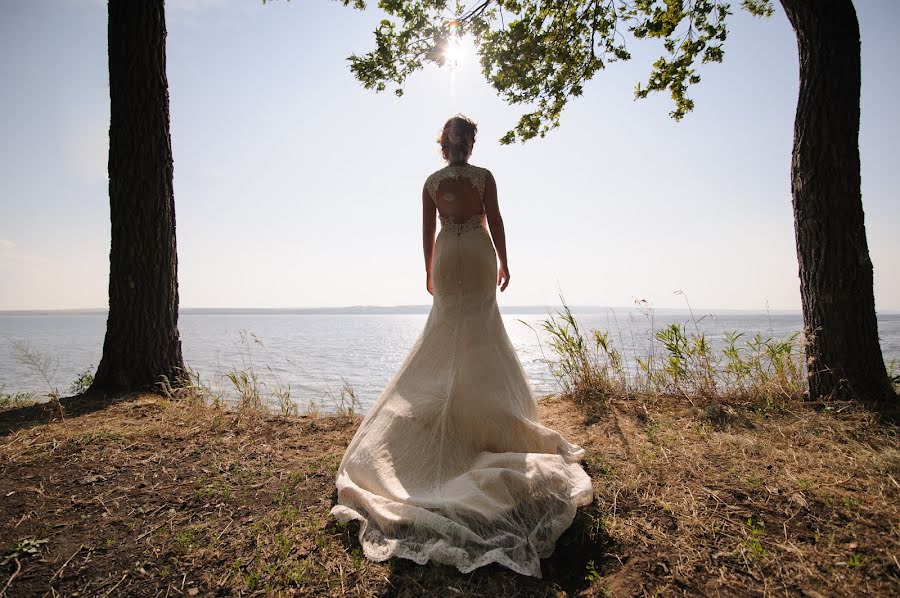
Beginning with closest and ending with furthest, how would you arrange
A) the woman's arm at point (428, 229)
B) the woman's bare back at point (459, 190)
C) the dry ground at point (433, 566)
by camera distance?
the dry ground at point (433, 566)
the woman's bare back at point (459, 190)
the woman's arm at point (428, 229)

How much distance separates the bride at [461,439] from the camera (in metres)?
2.43

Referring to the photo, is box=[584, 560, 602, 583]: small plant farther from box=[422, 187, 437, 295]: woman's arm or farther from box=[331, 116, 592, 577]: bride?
box=[422, 187, 437, 295]: woman's arm

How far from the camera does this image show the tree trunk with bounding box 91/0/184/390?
5.21 meters

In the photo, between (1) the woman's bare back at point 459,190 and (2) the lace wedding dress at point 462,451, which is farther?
(1) the woman's bare back at point 459,190

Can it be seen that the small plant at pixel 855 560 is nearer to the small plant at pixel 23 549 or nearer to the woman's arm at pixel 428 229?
the woman's arm at pixel 428 229

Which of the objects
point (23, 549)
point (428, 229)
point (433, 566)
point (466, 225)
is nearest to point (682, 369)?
point (466, 225)

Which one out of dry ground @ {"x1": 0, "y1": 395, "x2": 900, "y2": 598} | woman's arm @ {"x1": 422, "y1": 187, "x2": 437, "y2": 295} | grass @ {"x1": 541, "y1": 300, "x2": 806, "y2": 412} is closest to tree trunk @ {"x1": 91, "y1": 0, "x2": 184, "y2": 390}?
dry ground @ {"x1": 0, "y1": 395, "x2": 900, "y2": 598}

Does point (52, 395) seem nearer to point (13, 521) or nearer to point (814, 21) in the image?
point (13, 521)

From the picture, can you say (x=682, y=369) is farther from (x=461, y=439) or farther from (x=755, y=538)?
(x=461, y=439)

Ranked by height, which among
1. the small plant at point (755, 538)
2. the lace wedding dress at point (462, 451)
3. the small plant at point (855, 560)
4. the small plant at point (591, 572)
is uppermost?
the lace wedding dress at point (462, 451)

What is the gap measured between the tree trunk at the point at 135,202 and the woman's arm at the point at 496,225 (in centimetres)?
414

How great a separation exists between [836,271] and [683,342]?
1646 mm

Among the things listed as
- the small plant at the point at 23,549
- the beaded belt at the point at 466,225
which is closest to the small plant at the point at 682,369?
the beaded belt at the point at 466,225

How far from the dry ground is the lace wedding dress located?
13cm
